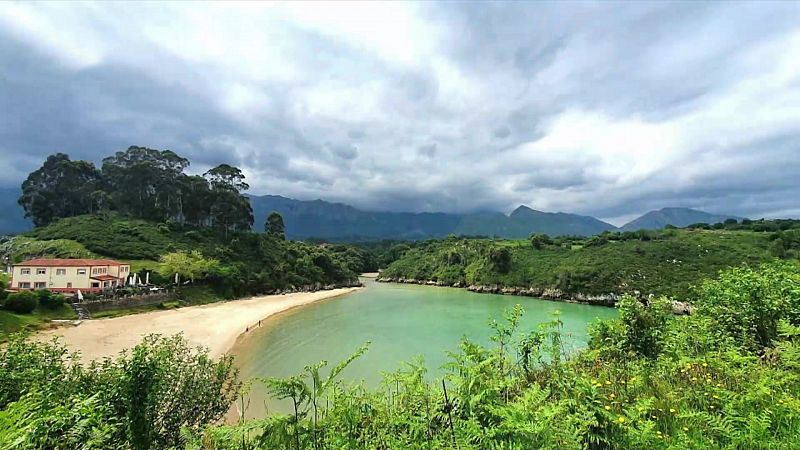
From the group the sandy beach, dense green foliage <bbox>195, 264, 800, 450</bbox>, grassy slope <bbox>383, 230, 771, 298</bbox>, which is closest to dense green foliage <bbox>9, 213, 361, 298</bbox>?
the sandy beach

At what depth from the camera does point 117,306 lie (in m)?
33.8

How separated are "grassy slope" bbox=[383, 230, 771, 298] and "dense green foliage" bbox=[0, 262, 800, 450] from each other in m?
38.1

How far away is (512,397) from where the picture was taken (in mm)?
4855

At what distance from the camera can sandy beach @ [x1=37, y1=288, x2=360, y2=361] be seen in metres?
24.1

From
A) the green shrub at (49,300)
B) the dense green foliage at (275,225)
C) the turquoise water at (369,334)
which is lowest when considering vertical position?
the turquoise water at (369,334)

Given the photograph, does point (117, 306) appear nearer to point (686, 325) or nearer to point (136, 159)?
point (686, 325)

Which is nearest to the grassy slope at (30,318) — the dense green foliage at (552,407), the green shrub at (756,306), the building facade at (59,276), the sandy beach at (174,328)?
the sandy beach at (174,328)

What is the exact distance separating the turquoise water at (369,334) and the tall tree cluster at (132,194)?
104 feet

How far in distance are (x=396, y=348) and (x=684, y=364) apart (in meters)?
21.2

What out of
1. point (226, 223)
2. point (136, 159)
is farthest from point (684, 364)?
point (136, 159)

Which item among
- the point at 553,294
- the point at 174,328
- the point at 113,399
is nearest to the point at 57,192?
the point at 174,328

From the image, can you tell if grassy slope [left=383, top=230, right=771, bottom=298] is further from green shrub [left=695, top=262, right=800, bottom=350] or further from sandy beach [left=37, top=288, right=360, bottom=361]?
sandy beach [left=37, top=288, right=360, bottom=361]

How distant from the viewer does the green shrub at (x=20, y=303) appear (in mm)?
26359

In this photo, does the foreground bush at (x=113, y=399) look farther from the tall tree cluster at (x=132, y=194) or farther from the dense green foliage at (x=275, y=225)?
the dense green foliage at (x=275, y=225)
